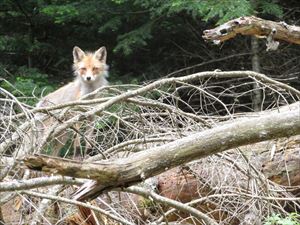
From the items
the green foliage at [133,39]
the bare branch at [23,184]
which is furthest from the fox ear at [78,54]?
the bare branch at [23,184]

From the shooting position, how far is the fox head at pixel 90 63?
9486 mm

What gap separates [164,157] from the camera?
121 inches

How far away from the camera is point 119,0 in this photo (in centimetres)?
923

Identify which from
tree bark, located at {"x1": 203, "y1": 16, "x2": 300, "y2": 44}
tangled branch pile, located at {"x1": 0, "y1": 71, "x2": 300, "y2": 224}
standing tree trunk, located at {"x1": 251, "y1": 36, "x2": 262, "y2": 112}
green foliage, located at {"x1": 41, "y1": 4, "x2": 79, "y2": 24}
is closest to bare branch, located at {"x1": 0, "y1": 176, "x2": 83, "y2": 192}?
tangled branch pile, located at {"x1": 0, "y1": 71, "x2": 300, "y2": 224}

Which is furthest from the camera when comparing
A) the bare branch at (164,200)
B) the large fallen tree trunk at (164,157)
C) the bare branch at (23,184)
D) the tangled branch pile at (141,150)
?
the tangled branch pile at (141,150)

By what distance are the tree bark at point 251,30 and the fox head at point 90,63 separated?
3896 mm

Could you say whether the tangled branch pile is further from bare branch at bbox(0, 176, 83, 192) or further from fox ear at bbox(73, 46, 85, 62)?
fox ear at bbox(73, 46, 85, 62)

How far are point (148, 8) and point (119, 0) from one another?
109 cm

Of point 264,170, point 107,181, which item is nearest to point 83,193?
point 107,181

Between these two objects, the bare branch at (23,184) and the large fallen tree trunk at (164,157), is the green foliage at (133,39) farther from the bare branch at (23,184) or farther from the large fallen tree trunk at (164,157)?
the large fallen tree trunk at (164,157)

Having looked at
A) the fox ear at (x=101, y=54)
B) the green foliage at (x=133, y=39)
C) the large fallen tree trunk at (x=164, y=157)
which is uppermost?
the large fallen tree trunk at (x=164, y=157)

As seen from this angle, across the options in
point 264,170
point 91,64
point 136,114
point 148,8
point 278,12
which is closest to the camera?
point 136,114

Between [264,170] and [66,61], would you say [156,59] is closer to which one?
[66,61]

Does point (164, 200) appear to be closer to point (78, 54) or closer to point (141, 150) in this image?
point (141, 150)
